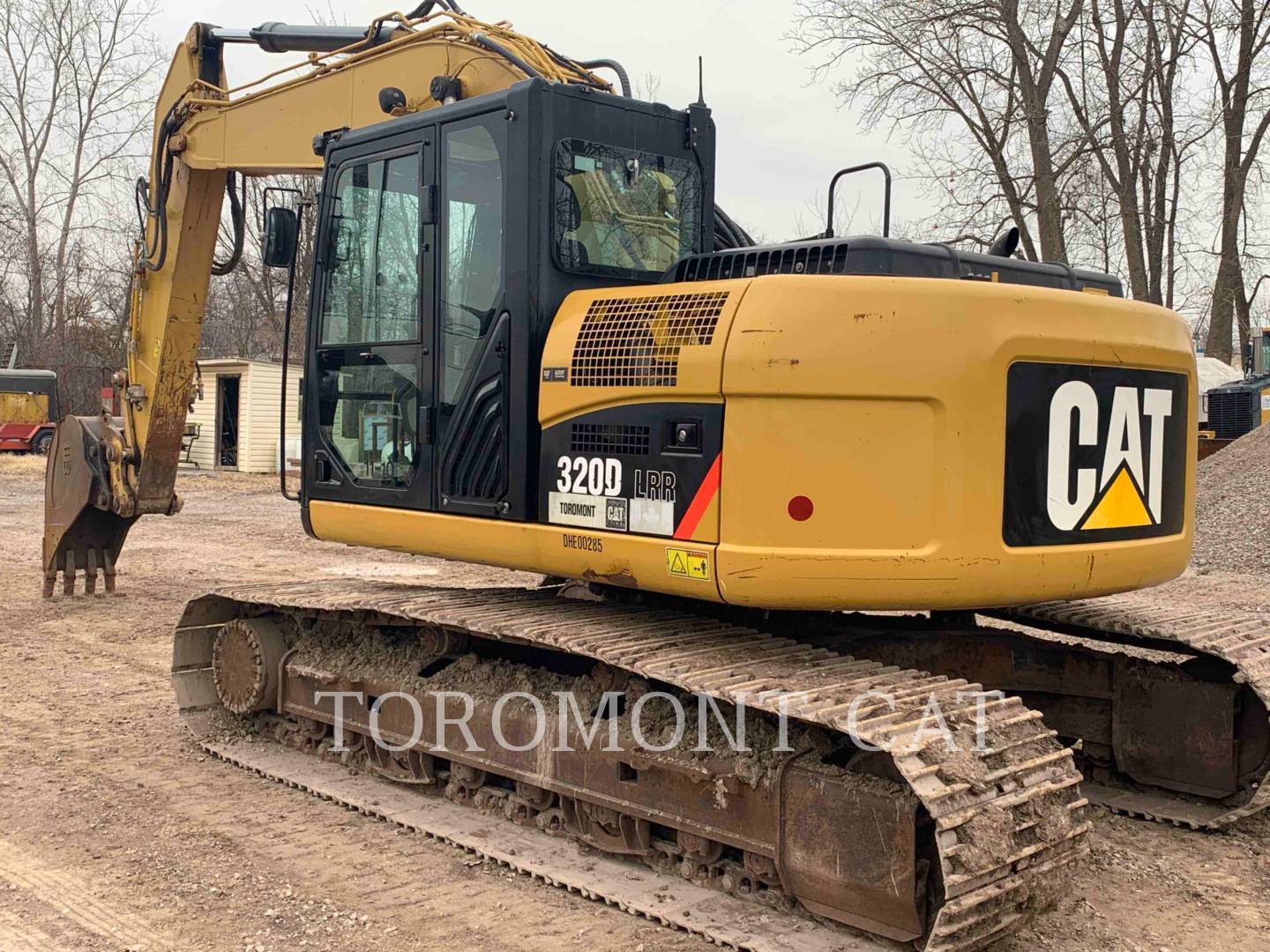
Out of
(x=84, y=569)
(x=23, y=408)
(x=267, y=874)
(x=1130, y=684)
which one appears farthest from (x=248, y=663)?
(x=23, y=408)

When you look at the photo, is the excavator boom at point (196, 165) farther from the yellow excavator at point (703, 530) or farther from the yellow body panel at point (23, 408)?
the yellow body panel at point (23, 408)

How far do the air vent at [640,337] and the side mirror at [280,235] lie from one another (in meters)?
1.95

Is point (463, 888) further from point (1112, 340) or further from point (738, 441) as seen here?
point (1112, 340)

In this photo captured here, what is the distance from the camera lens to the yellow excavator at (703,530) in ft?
14.0

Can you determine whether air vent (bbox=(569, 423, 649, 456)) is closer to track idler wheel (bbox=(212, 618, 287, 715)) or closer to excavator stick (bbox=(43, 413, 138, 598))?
track idler wheel (bbox=(212, 618, 287, 715))

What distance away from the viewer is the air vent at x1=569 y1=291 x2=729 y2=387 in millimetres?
4605

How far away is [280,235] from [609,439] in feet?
7.39

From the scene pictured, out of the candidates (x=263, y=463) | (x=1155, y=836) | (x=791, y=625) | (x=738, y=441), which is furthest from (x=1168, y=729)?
(x=263, y=463)

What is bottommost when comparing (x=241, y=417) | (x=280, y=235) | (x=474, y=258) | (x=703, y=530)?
(x=703, y=530)

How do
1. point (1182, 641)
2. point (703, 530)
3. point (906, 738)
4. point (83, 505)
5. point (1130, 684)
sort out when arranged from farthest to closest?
point (83, 505)
point (1130, 684)
point (1182, 641)
point (703, 530)
point (906, 738)

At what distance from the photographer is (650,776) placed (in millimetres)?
4766

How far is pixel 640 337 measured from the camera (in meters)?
4.77

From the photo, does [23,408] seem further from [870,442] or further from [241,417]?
[870,442]

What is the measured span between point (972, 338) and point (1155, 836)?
2.45 metres
